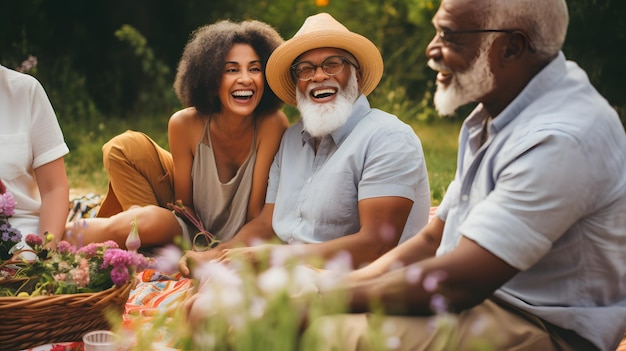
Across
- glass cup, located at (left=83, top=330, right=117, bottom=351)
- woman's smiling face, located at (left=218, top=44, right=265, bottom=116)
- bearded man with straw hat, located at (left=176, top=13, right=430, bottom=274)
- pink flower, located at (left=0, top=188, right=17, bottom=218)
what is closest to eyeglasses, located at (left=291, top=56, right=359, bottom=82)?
bearded man with straw hat, located at (left=176, top=13, right=430, bottom=274)

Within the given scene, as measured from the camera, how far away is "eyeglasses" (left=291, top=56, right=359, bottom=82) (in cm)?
405

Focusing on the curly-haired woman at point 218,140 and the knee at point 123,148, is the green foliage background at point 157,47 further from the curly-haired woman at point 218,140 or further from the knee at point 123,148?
the curly-haired woman at point 218,140

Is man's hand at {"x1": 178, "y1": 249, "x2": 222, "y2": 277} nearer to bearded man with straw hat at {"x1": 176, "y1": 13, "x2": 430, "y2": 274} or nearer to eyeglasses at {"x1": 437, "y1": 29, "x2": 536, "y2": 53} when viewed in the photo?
bearded man with straw hat at {"x1": 176, "y1": 13, "x2": 430, "y2": 274}

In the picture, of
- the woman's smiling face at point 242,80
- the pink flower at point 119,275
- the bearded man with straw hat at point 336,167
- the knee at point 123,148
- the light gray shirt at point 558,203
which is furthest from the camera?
the knee at point 123,148

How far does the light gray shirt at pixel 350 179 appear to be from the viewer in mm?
3680

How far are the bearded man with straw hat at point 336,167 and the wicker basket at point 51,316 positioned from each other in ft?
1.93

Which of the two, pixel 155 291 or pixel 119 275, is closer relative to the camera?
pixel 119 275

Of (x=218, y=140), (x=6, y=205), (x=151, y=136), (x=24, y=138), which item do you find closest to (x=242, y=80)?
(x=218, y=140)

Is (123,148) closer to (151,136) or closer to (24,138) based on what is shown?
(24,138)

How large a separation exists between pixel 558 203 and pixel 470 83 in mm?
531

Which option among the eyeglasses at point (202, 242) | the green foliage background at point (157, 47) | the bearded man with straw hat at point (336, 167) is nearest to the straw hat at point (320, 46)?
→ the bearded man with straw hat at point (336, 167)

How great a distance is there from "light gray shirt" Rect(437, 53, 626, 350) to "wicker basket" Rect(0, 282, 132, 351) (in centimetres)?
127

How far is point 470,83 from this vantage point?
2.70 m

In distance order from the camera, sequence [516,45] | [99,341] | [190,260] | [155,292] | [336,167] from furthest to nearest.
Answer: [155,292] → [336,167] → [190,260] → [99,341] → [516,45]
